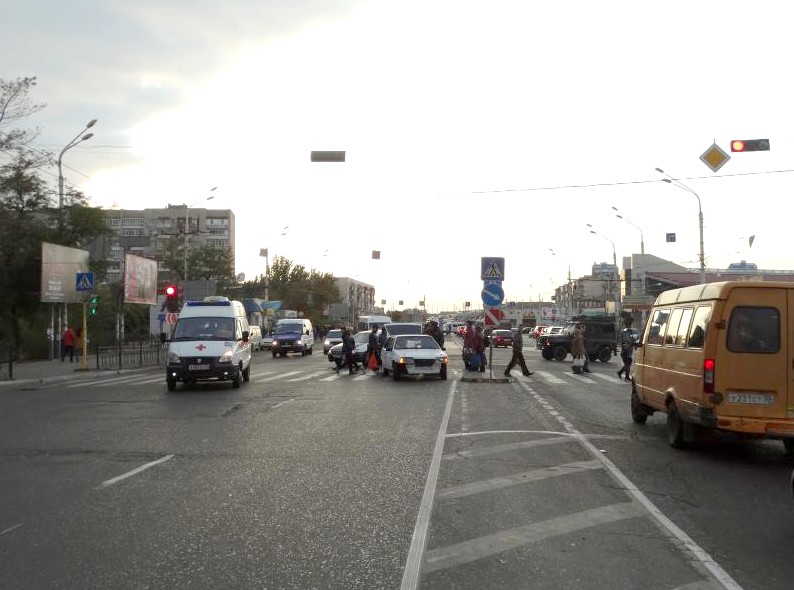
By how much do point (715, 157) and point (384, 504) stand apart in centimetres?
1423

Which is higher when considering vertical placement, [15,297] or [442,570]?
[15,297]

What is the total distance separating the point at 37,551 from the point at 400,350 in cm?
1945

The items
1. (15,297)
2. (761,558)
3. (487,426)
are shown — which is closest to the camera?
(761,558)

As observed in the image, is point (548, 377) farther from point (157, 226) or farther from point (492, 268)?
point (157, 226)

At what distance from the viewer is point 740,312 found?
1008 cm

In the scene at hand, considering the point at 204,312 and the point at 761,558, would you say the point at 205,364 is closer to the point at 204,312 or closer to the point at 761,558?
the point at 204,312

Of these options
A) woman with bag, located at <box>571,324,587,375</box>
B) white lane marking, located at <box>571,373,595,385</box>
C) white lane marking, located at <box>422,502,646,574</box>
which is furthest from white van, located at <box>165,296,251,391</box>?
white lane marking, located at <box>422,502,646,574</box>

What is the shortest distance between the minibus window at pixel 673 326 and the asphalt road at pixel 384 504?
5.18ft

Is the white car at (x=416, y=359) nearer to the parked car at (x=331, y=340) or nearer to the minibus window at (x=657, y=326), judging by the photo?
the minibus window at (x=657, y=326)

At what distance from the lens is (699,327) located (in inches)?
413

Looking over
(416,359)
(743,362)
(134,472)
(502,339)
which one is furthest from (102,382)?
(502,339)

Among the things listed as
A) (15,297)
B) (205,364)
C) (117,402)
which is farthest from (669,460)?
(15,297)

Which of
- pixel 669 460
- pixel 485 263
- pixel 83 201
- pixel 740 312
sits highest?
pixel 83 201

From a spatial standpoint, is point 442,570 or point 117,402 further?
point 117,402
